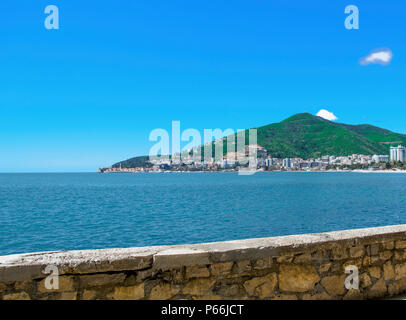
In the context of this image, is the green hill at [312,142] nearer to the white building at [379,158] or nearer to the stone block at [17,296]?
the white building at [379,158]

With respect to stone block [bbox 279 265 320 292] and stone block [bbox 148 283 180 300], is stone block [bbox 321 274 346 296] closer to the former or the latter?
stone block [bbox 279 265 320 292]

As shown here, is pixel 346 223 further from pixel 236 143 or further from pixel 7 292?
pixel 236 143

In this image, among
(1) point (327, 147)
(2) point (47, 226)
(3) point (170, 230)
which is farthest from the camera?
(1) point (327, 147)

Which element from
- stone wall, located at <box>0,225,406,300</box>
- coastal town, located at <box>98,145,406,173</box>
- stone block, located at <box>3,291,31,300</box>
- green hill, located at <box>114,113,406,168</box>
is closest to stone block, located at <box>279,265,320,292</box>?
stone wall, located at <box>0,225,406,300</box>

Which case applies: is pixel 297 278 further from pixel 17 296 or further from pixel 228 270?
pixel 17 296

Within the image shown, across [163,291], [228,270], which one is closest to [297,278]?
[228,270]

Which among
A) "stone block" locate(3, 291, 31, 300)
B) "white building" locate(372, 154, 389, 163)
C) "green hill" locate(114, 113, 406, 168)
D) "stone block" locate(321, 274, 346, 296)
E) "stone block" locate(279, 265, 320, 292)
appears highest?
"green hill" locate(114, 113, 406, 168)

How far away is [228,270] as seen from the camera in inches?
113

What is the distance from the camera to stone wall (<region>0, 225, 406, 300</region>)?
2504mm

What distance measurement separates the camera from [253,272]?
296 centimetres

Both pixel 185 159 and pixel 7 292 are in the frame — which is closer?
pixel 7 292

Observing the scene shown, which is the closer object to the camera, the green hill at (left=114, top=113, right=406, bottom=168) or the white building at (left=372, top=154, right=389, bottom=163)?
the white building at (left=372, top=154, right=389, bottom=163)
